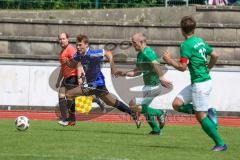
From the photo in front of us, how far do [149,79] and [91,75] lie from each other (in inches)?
105

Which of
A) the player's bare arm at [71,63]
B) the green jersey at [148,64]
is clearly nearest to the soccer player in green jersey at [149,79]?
the green jersey at [148,64]

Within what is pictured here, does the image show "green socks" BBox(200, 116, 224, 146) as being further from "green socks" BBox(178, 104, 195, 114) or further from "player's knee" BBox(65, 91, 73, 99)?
"player's knee" BBox(65, 91, 73, 99)

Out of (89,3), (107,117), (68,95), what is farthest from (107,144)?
(89,3)

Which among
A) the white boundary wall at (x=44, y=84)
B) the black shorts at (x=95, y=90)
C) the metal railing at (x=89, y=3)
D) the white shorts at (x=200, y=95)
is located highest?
the metal railing at (x=89, y=3)

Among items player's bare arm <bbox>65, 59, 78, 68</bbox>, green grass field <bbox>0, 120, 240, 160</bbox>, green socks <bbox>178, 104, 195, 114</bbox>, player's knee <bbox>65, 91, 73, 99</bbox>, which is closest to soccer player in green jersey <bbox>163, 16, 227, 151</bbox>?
green socks <bbox>178, 104, 195, 114</bbox>

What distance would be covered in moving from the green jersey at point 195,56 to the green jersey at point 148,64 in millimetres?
2907

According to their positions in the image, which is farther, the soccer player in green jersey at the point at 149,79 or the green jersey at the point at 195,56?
the soccer player in green jersey at the point at 149,79

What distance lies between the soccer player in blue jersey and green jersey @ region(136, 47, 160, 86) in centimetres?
87

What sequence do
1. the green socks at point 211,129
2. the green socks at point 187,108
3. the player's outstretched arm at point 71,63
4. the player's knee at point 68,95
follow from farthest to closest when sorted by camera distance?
1. the player's outstretched arm at point 71,63
2. the player's knee at point 68,95
3. the green socks at point 187,108
4. the green socks at point 211,129

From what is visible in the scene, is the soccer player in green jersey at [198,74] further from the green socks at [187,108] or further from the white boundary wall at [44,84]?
the white boundary wall at [44,84]

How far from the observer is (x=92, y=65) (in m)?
18.9

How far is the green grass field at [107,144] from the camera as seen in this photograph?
11.7 m

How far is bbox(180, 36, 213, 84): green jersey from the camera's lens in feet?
42.2

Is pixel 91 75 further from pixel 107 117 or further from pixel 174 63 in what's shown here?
pixel 174 63
